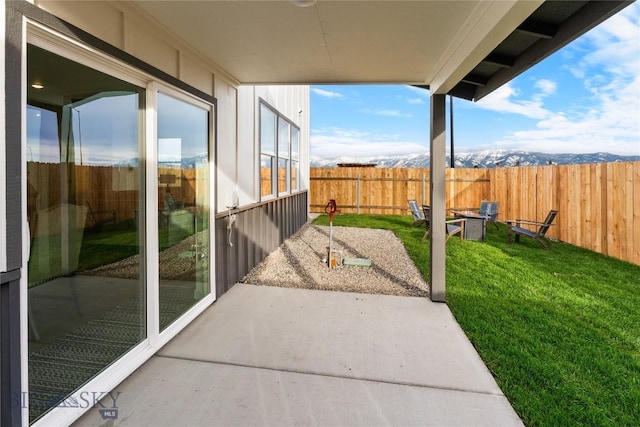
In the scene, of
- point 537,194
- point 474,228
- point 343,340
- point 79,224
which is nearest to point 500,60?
point 343,340

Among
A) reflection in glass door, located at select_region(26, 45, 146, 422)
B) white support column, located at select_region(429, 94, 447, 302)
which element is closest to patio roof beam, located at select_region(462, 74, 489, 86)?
white support column, located at select_region(429, 94, 447, 302)

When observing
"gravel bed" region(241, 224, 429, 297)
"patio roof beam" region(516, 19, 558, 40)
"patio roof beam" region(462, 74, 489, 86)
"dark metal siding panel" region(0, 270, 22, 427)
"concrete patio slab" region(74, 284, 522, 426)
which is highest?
"patio roof beam" region(462, 74, 489, 86)

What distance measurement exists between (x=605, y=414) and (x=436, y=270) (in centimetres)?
213

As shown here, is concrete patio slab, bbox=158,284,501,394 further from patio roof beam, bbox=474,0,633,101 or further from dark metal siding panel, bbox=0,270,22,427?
patio roof beam, bbox=474,0,633,101

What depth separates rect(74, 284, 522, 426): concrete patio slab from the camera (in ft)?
7.02

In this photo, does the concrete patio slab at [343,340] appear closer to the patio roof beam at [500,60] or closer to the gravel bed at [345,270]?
the gravel bed at [345,270]

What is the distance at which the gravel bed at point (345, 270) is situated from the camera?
473 centimetres

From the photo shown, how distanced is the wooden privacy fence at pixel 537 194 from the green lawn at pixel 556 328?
2.28ft

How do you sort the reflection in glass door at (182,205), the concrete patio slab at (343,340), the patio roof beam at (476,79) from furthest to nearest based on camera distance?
the patio roof beam at (476,79)
the reflection in glass door at (182,205)
the concrete patio slab at (343,340)

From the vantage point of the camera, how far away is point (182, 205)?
11.0 ft

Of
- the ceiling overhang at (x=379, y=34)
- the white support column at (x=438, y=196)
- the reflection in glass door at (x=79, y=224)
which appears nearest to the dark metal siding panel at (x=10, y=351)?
the reflection in glass door at (x=79, y=224)

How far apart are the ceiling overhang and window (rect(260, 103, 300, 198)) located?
2.15 metres

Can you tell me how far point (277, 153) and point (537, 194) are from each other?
6732 millimetres

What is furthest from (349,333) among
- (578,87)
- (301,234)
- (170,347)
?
(578,87)
